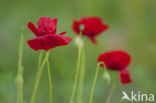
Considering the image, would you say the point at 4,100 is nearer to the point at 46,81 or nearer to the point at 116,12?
the point at 46,81

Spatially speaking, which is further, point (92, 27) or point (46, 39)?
point (92, 27)

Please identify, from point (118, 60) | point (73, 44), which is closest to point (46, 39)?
point (118, 60)

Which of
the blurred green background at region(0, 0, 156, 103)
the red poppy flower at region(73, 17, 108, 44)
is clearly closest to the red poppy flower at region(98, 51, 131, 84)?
the red poppy flower at region(73, 17, 108, 44)

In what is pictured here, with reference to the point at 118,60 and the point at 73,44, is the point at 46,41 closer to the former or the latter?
the point at 118,60

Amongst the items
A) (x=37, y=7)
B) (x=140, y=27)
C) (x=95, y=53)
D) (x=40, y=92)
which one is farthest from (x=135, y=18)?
(x=40, y=92)

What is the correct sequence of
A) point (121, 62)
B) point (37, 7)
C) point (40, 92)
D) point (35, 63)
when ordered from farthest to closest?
point (37, 7), point (35, 63), point (40, 92), point (121, 62)
